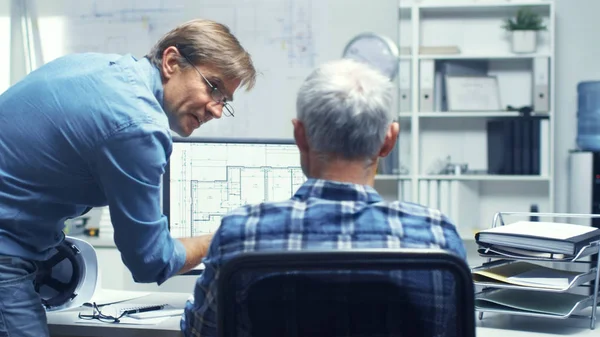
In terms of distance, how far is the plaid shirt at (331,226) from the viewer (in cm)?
102

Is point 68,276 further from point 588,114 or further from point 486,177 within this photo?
point 588,114

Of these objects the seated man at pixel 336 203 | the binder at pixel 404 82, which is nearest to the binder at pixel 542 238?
the seated man at pixel 336 203

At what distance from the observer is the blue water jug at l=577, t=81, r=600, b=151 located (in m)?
4.04

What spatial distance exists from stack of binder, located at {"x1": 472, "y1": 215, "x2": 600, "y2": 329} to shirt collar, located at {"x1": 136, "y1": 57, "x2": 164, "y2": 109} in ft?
2.62

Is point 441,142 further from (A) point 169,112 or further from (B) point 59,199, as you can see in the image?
(B) point 59,199

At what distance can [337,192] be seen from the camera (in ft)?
3.55

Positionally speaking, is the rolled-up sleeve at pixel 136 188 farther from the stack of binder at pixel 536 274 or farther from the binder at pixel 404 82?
the binder at pixel 404 82

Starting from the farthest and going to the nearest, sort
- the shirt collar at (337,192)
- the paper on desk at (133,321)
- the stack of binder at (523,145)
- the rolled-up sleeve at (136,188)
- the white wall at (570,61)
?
the white wall at (570,61)
the stack of binder at (523,145)
the paper on desk at (133,321)
the rolled-up sleeve at (136,188)
the shirt collar at (337,192)

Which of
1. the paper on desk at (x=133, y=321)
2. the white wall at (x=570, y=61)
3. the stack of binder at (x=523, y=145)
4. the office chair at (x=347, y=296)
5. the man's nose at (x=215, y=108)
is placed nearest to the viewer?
the office chair at (x=347, y=296)

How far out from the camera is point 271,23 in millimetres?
3770

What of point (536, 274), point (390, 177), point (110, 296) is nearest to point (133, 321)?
point (110, 296)

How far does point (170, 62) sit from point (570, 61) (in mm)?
3193

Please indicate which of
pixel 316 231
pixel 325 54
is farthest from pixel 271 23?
pixel 316 231

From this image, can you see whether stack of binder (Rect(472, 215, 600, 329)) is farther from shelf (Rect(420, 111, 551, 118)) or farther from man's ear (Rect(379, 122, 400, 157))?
shelf (Rect(420, 111, 551, 118))
